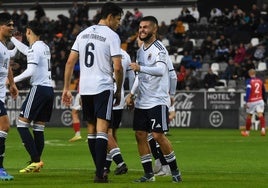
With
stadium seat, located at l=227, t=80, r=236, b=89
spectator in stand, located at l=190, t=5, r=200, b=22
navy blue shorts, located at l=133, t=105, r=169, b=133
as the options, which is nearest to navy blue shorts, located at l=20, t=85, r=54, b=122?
navy blue shorts, located at l=133, t=105, r=169, b=133

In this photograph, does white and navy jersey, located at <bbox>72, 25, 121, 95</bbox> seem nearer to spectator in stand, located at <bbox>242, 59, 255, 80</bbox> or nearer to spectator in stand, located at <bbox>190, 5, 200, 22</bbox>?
spectator in stand, located at <bbox>242, 59, 255, 80</bbox>

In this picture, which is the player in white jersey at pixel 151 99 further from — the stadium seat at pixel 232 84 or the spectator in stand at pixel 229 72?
the spectator in stand at pixel 229 72

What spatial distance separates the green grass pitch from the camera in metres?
14.5

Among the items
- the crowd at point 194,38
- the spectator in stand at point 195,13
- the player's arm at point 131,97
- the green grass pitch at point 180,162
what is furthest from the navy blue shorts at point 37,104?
the spectator in stand at point 195,13

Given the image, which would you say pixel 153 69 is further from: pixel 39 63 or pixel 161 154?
pixel 39 63

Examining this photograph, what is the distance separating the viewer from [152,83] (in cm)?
1495

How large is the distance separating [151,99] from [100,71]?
100 cm

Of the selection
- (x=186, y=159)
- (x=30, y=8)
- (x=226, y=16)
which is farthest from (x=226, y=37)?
(x=186, y=159)

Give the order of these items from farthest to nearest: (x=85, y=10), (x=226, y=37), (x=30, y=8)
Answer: (x=30, y=8) < (x=85, y=10) < (x=226, y=37)

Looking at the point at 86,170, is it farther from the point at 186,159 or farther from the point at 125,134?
the point at 125,134

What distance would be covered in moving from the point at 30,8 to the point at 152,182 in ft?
128

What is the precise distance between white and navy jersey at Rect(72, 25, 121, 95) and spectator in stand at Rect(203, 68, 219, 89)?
25.6 m

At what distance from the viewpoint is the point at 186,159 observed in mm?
21406

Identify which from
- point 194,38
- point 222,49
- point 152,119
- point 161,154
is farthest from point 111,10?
point 194,38
